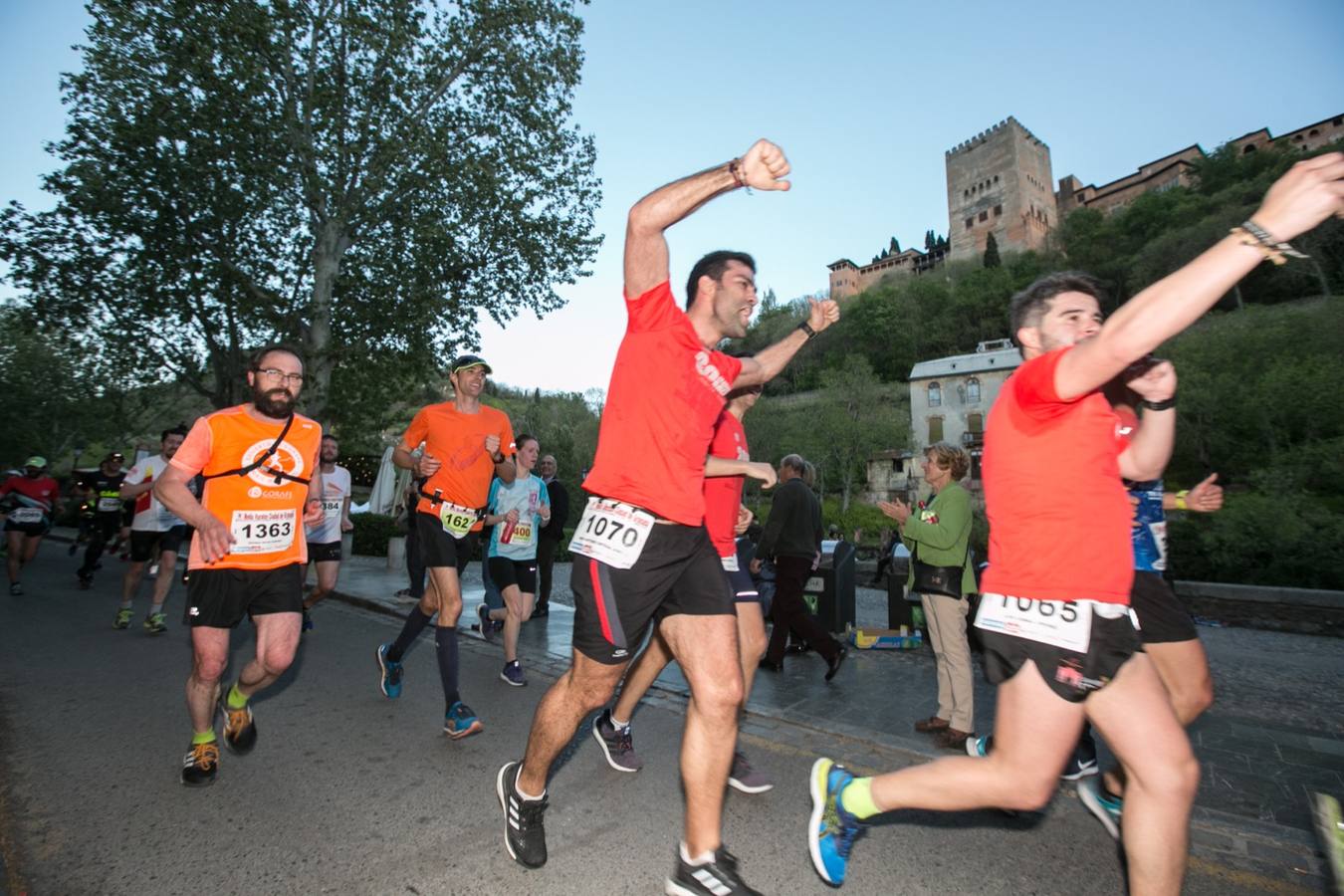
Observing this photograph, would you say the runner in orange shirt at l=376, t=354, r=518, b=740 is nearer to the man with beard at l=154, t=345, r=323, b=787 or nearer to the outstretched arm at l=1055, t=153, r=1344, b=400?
the man with beard at l=154, t=345, r=323, b=787

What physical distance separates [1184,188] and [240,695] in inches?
3509

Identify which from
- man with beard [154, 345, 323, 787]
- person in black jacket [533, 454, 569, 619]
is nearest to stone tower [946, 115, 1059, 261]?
person in black jacket [533, 454, 569, 619]

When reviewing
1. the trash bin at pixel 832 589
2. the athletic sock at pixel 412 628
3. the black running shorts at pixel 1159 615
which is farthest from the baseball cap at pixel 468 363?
the trash bin at pixel 832 589

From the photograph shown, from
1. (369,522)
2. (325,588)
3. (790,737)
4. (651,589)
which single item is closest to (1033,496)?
(651,589)

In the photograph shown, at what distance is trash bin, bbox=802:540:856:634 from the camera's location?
7.77 meters

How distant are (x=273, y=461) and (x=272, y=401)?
1.00ft

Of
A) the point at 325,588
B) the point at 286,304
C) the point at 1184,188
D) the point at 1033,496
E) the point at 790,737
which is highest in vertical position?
the point at 1184,188

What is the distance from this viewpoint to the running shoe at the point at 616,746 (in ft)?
12.2

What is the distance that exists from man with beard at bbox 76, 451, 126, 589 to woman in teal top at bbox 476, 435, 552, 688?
28.5ft

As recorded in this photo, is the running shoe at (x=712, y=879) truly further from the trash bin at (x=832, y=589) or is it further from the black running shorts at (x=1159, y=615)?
the trash bin at (x=832, y=589)

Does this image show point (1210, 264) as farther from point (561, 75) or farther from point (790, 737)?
point (561, 75)

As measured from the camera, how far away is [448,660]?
4395 millimetres

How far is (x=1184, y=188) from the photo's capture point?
6988 centimetres

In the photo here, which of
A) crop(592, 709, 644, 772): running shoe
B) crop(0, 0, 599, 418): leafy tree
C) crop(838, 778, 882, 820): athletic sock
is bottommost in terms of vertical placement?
crop(592, 709, 644, 772): running shoe
